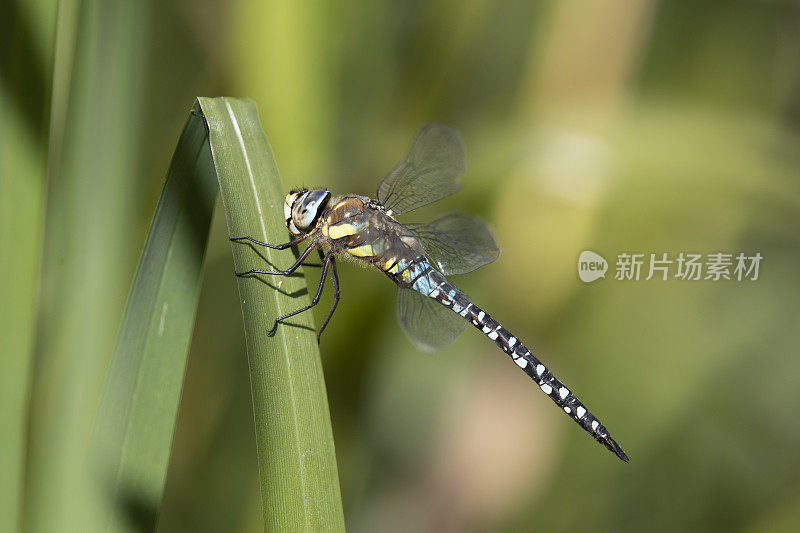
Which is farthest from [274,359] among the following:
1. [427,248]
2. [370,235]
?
[427,248]

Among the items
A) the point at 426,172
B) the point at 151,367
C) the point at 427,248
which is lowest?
the point at 427,248

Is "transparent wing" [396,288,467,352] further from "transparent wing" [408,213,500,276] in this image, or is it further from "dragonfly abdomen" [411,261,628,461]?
"transparent wing" [408,213,500,276]

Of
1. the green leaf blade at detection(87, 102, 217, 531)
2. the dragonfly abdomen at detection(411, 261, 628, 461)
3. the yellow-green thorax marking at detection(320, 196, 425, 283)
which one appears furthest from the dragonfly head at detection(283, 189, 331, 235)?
the green leaf blade at detection(87, 102, 217, 531)

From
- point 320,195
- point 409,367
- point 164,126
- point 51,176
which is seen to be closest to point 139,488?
point 320,195

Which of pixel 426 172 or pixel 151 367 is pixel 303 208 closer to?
pixel 426 172

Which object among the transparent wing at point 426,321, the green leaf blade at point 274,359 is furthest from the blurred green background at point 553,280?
the green leaf blade at point 274,359

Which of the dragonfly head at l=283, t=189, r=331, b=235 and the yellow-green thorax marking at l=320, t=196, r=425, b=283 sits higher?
the dragonfly head at l=283, t=189, r=331, b=235
